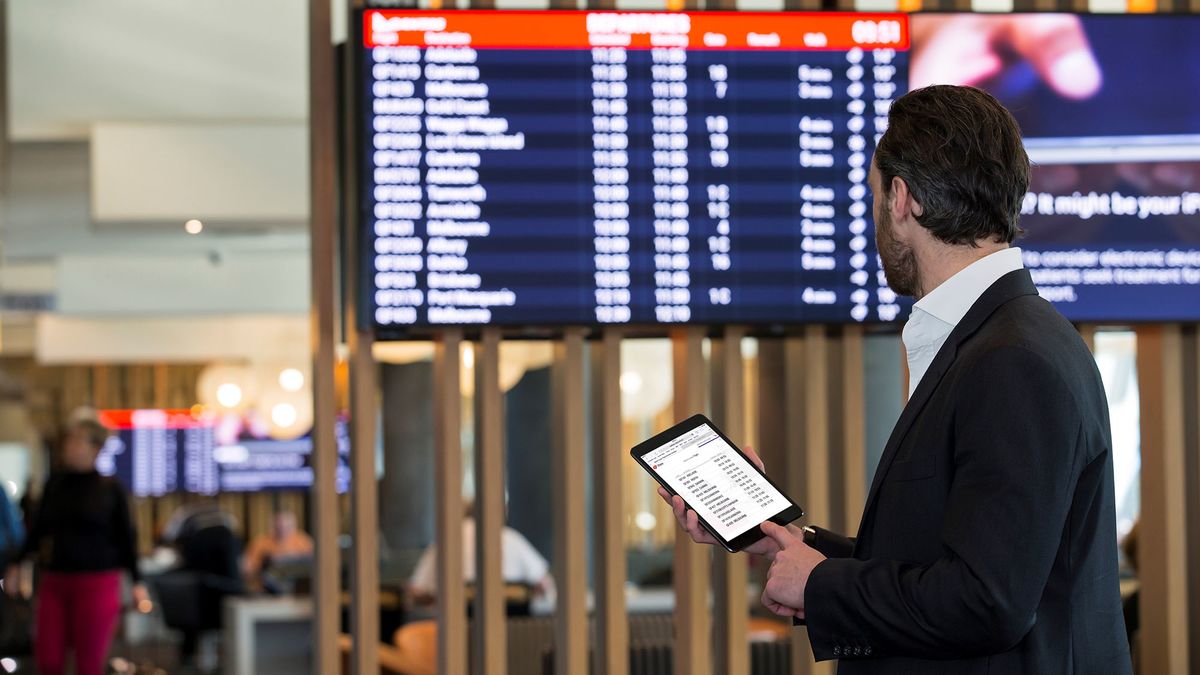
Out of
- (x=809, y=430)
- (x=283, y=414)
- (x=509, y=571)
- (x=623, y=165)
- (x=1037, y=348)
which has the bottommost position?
(x=509, y=571)

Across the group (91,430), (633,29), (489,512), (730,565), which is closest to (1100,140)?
(633,29)

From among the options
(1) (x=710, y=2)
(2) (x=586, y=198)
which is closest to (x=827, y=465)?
(2) (x=586, y=198)

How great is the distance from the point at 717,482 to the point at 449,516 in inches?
61.7

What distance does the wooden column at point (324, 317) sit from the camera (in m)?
3.39

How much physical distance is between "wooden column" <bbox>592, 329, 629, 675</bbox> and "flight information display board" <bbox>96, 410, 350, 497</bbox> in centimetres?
1383

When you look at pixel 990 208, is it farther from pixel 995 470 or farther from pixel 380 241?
pixel 380 241

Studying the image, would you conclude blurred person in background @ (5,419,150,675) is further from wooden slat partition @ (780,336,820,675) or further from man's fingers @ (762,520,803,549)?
man's fingers @ (762,520,803,549)

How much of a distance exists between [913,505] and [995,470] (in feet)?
0.48

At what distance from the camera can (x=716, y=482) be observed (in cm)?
193

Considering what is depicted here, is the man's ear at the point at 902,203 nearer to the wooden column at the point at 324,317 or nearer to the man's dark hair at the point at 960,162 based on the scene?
the man's dark hair at the point at 960,162

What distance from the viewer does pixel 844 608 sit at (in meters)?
1.66

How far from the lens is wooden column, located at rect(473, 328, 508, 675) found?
3.38 meters

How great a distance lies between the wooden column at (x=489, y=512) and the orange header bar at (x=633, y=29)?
70cm

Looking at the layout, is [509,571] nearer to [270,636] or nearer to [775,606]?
[270,636]
